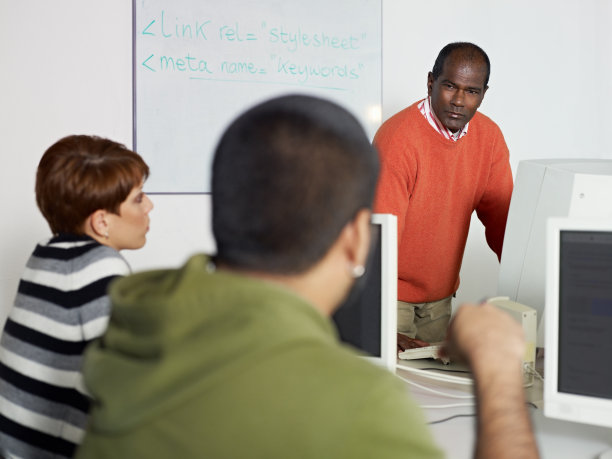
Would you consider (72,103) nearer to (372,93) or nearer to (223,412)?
(372,93)

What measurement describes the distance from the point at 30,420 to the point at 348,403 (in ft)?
3.06

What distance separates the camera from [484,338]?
899mm

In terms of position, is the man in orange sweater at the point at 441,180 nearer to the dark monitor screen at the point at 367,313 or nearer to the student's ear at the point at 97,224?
the dark monitor screen at the point at 367,313

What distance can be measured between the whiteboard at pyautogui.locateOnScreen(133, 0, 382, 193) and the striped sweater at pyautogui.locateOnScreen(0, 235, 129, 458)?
4.99 feet

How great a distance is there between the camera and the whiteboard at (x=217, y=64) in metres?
2.78

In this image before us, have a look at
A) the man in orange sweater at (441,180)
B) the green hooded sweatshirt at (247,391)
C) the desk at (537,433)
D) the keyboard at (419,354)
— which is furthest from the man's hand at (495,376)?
the man in orange sweater at (441,180)

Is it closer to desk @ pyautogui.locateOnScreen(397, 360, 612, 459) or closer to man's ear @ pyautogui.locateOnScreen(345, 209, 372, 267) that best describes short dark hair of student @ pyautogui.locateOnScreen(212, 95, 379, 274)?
man's ear @ pyautogui.locateOnScreen(345, 209, 372, 267)

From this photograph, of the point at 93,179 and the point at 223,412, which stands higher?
the point at 93,179

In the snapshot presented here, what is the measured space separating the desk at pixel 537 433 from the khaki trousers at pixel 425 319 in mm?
671

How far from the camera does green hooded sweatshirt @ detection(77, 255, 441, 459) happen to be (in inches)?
22.9

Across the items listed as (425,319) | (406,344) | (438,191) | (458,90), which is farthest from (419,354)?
(458,90)

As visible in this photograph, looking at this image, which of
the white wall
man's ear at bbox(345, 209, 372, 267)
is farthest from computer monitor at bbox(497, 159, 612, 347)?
the white wall

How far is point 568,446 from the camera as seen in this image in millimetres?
1365

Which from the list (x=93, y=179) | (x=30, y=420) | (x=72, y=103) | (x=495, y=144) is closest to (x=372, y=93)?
(x=495, y=144)
